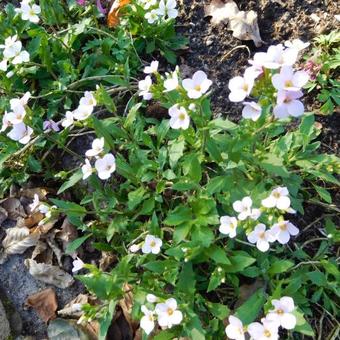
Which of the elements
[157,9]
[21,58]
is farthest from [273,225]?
[21,58]

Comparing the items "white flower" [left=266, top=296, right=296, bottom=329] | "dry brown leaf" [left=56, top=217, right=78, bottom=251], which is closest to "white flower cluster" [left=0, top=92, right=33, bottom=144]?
"dry brown leaf" [left=56, top=217, right=78, bottom=251]

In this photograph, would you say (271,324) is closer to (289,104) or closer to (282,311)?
(282,311)

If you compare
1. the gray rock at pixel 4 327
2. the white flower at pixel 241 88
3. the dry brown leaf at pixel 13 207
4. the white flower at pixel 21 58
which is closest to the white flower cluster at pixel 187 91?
the white flower at pixel 241 88

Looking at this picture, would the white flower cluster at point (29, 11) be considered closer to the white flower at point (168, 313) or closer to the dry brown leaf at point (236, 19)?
the dry brown leaf at point (236, 19)

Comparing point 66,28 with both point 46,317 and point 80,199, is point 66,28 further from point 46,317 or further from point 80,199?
point 46,317

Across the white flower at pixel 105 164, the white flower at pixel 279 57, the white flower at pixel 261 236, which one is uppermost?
the white flower at pixel 279 57

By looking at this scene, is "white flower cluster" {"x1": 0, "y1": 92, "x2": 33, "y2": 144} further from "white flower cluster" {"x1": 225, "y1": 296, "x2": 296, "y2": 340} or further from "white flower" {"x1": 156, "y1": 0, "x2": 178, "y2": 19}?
"white flower cluster" {"x1": 225, "y1": 296, "x2": 296, "y2": 340}
